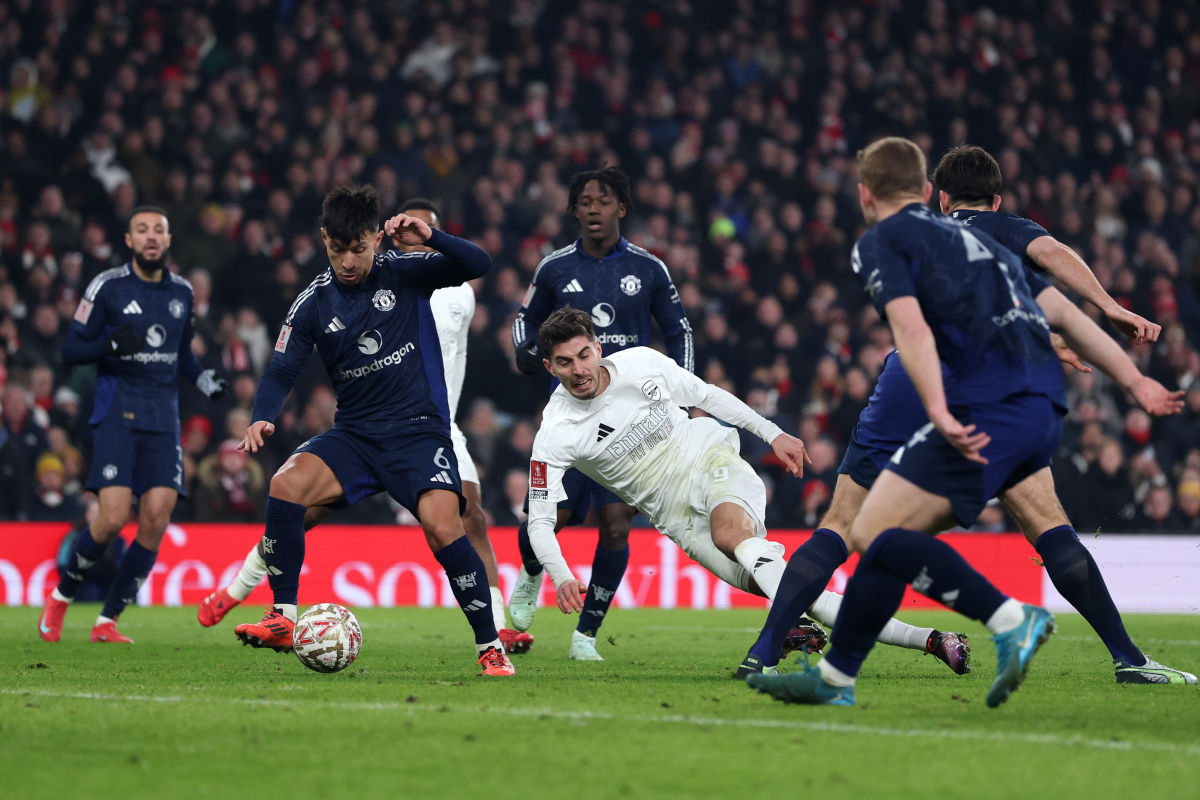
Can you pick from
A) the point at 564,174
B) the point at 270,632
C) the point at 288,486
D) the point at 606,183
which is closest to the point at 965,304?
the point at 288,486

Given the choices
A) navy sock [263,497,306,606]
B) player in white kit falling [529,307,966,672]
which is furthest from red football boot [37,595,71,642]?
player in white kit falling [529,307,966,672]

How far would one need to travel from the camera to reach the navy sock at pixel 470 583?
21.2 ft

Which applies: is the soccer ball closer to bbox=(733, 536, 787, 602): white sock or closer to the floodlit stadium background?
bbox=(733, 536, 787, 602): white sock

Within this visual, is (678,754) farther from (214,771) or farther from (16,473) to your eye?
(16,473)

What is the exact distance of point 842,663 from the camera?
4871mm

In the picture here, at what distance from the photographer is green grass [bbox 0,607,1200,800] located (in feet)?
11.6

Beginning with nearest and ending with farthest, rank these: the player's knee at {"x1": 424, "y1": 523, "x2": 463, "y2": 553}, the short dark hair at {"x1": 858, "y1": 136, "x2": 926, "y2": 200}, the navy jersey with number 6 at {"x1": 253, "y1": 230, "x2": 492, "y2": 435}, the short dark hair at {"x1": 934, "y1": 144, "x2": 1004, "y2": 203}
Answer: the short dark hair at {"x1": 858, "y1": 136, "x2": 926, "y2": 200}
the player's knee at {"x1": 424, "y1": 523, "x2": 463, "y2": 553}
the short dark hair at {"x1": 934, "y1": 144, "x2": 1004, "y2": 203}
the navy jersey with number 6 at {"x1": 253, "y1": 230, "x2": 492, "y2": 435}

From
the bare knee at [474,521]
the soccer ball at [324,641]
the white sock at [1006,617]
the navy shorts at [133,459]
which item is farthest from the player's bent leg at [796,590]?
the navy shorts at [133,459]

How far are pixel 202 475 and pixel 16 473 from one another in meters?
1.85

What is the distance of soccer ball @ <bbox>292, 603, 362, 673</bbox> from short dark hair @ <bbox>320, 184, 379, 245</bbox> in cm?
178

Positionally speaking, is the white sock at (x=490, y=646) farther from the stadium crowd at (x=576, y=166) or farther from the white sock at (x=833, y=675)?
the stadium crowd at (x=576, y=166)

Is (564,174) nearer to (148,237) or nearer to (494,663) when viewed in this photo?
(148,237)

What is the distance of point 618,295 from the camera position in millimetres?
8297

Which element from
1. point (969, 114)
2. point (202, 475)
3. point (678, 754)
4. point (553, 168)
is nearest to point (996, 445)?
point (678, 754)
